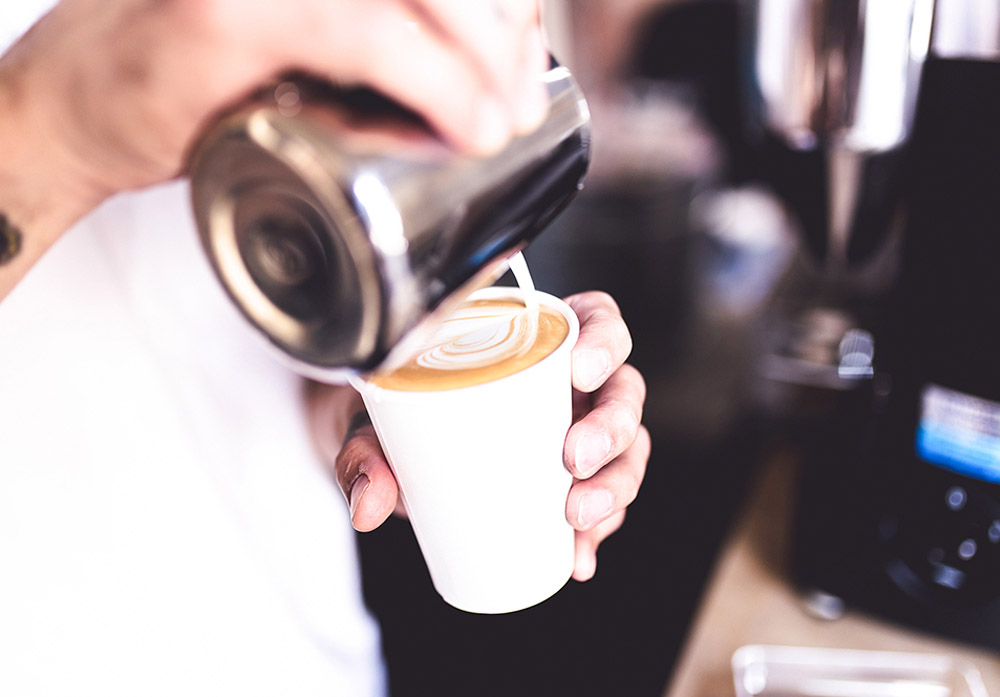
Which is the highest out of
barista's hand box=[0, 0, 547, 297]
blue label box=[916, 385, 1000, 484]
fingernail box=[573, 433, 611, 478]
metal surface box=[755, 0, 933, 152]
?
barista's hand box=[0, 0, 547, 297]

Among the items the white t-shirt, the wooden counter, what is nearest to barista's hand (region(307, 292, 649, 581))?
the white t-shirt

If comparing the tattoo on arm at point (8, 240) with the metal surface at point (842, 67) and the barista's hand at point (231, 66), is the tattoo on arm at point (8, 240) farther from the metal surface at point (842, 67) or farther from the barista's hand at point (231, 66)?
the metal surface at point (842, 67)

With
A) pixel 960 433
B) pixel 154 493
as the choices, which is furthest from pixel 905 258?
pixel 154 493

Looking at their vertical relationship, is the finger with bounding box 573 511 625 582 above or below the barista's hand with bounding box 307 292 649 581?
below

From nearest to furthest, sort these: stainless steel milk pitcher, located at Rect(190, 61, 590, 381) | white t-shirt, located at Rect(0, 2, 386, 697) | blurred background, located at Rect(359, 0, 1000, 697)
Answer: stainless steel milk pitcher, located at Rect(190, 61, 590, 381), white t-shirt, located at Rect(0, 2, 386, 697), blurred background, located at Rect(359, 0, 1000, 697)

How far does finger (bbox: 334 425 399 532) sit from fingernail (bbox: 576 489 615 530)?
12 cm

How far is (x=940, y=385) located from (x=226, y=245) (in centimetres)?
61

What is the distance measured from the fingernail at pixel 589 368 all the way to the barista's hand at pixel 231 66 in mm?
168

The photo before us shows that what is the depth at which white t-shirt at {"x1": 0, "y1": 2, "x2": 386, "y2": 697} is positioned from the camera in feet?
1.69

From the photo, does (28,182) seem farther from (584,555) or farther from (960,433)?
(960,433)

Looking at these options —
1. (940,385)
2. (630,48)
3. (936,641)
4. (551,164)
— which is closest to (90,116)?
(551,164)

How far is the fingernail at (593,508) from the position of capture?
0.49 meters

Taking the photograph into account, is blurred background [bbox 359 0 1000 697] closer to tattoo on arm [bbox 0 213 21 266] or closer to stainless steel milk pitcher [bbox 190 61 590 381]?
stainless steel milk pitcher [bbox 190 61 590 381]

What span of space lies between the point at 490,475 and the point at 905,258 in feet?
1.50
